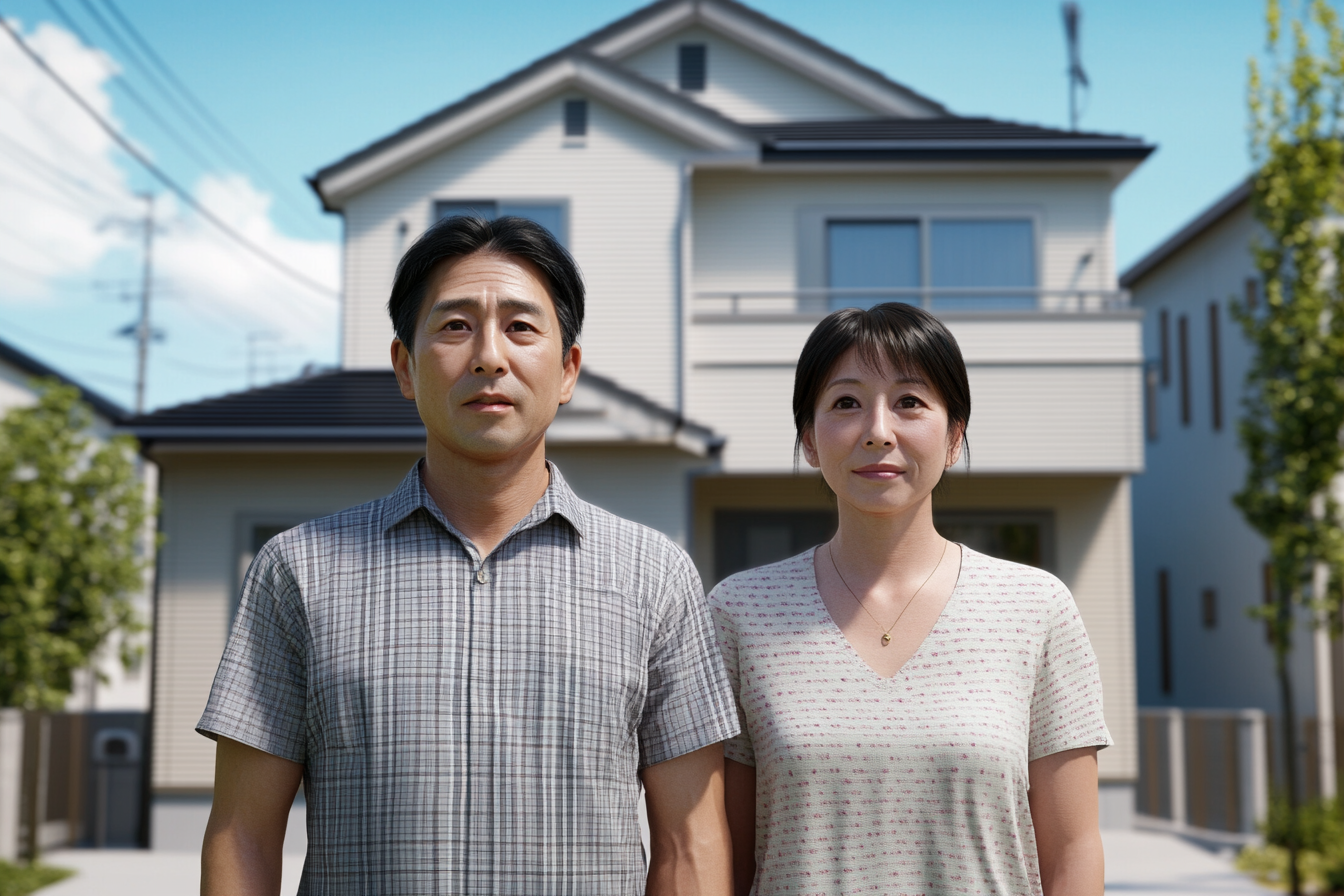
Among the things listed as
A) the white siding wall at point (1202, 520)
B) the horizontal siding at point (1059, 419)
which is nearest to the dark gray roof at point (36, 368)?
the horizontal siding at point (1059, 419)

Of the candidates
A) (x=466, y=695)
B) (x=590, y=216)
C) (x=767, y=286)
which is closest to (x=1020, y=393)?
(x=767, y=286)

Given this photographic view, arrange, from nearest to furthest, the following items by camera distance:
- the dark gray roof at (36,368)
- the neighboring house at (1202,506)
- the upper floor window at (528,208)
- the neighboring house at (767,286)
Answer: the neighboring house at (767,286) < the upper floor window at (528,208) < the neighboring house at (1202,506) < the dark gray roof at (36,368)

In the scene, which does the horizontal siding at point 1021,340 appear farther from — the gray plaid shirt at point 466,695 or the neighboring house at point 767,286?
the gray plaid shirt at point 466,695

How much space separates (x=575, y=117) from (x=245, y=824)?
1248 centimetres

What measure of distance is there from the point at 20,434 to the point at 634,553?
14.0 m

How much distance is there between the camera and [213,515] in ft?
40.7

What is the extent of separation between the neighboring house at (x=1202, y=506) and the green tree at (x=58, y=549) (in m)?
13.0

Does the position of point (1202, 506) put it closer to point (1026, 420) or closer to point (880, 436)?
point (1026, 420)

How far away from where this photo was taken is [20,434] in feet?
47.8

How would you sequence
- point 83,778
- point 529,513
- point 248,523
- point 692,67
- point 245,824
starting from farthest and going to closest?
point 692,67 < point 83,778 < point 248,523 < point 529,513 < point 245,824

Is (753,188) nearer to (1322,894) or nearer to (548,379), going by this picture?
(1322,894)

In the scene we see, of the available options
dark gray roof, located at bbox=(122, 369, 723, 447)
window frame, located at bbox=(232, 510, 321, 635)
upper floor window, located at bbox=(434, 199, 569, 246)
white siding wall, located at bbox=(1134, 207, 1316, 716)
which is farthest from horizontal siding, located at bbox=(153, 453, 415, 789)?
white siding wall, located at bbox=(1134, 207, 1316, 716)

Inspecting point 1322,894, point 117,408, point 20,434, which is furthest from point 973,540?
point 117,408

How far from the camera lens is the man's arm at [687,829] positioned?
2.33m
